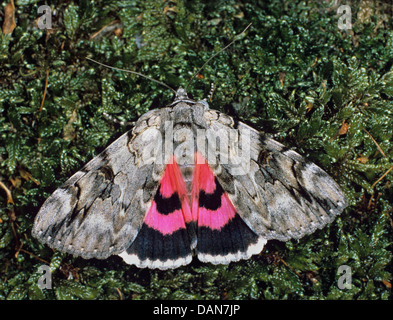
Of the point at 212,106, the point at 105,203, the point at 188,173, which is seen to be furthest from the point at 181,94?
the point at 105,203

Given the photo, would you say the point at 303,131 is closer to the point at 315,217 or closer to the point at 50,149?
the point at 315,217

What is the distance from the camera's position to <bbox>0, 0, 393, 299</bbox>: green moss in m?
3.03

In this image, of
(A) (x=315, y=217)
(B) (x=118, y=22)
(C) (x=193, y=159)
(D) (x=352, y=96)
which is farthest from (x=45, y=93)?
(D) (x=352, y=96)

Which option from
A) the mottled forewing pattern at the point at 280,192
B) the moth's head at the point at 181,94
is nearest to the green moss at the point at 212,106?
the moth's head at the point at 181,94

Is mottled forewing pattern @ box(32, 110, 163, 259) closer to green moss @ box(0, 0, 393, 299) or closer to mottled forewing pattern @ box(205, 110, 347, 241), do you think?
green moss @ box(0, 0, 393, 299)

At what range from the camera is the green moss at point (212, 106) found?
3.03 m

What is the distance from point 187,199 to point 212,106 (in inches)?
38.4

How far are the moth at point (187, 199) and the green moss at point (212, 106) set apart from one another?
18.2 inches

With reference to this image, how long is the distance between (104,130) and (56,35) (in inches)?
38.7

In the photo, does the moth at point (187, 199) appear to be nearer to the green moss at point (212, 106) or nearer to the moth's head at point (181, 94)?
the moth's head at point (181, 94)

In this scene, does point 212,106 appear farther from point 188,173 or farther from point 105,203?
point 105,203

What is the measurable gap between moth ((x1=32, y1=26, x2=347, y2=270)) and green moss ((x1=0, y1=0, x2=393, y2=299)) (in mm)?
463

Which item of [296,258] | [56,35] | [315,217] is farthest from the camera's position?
[56,35]

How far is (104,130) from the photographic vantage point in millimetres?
3201
